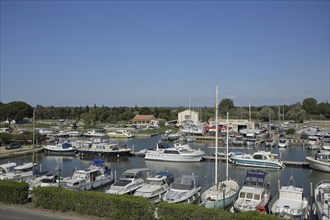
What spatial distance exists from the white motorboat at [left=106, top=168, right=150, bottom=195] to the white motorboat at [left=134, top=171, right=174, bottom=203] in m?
0.80

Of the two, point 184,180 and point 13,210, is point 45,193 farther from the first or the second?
point 184,180

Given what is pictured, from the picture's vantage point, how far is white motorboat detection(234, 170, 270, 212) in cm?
2010

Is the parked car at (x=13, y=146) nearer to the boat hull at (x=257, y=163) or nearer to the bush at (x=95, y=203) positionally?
the boat hull at (x=257, y=163)

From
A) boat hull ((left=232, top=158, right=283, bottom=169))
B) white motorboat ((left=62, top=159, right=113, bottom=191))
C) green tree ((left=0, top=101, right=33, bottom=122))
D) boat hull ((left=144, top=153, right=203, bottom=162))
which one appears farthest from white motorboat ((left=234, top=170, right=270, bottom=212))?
green tree ((left=0, top=101, right=33, bottom=122))

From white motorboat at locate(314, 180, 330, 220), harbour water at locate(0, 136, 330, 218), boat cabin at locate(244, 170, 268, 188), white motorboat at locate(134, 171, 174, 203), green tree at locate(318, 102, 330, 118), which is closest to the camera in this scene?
white motorboat at locate(314, 180, 330, 220)

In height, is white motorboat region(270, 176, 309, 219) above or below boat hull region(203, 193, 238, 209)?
above

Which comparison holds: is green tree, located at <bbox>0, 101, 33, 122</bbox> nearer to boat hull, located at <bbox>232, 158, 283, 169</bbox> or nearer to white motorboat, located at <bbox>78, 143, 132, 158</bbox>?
white motorboat, located at <bbox>78, 143, 132, 158</bbox>

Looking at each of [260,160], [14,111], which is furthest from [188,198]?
[14,111]

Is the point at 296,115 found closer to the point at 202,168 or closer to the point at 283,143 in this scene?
the point at 283,143

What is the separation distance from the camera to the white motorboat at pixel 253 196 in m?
20.1

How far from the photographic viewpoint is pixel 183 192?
23.1 meters

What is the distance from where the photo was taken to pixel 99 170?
30.0 meters

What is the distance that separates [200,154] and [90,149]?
1553 cm

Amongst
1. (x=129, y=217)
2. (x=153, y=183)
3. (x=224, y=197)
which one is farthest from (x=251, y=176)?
(x=129, y=217)
